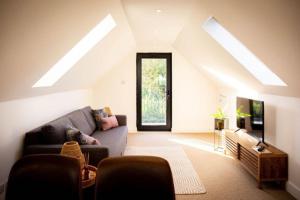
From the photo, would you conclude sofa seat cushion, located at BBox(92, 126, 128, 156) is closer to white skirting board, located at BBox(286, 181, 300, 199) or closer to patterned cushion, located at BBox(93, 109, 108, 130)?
patterned cushion, located at BBox(93, 109, 108, 130)

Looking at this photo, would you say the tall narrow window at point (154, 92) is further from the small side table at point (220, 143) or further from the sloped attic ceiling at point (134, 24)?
the sloped attic ceiling at point (134, 24)

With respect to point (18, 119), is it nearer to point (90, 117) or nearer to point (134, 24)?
point (90, 117)

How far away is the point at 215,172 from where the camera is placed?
148 inches

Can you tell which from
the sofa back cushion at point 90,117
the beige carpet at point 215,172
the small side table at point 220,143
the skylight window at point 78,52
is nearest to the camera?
the beige carpet at point 215,172

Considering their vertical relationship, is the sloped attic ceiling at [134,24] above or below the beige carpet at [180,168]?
above

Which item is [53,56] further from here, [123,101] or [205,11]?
[123,101]

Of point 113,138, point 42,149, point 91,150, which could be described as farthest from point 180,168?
point 42,149

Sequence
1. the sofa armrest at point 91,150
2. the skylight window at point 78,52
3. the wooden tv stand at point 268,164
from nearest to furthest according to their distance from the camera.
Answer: the sofa armrest at point 91,150 < the wooden tv stand at point 268,164 < the skylight window at point 78,52

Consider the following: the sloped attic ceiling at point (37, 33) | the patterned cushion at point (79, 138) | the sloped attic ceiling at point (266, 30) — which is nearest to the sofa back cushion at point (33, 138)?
the patterned cushion at point (79, 138)

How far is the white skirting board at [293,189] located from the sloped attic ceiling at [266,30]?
110 cm

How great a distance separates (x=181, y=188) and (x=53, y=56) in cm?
228

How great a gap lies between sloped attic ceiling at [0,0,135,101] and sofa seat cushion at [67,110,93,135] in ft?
1.93

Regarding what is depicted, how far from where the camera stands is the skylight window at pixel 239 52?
354cm

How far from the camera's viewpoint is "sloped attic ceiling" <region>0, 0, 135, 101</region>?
6.15ft
